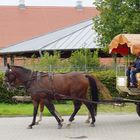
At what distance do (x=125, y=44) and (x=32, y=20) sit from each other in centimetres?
6144

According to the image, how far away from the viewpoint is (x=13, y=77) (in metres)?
15.1

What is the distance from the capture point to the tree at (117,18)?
2753 cm

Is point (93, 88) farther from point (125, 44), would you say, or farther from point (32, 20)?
point (32, 20)

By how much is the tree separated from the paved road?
10.8 meters

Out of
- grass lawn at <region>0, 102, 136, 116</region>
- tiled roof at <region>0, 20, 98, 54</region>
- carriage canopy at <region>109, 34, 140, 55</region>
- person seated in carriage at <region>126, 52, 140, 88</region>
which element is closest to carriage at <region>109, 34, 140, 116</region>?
carriage canopy at <region>109, 34, 140, 55</region>

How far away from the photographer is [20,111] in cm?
1942

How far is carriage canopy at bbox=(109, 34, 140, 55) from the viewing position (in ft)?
49.4

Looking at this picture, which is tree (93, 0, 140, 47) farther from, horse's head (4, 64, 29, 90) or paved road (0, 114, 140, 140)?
horse's head (4, 64, 29, 90)

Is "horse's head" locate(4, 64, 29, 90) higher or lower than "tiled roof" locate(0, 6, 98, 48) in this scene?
lower

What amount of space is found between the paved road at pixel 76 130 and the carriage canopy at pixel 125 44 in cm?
230

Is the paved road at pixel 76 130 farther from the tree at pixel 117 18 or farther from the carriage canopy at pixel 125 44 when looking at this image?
the tree at pixel 117 18

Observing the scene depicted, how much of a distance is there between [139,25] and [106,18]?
2.72 meters

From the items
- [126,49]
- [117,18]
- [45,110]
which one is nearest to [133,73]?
[126,49]

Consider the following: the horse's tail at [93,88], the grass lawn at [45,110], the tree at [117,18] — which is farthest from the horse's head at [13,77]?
the tree at [117,18]
